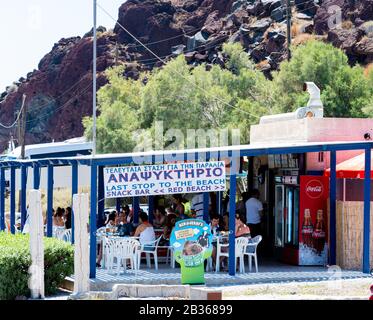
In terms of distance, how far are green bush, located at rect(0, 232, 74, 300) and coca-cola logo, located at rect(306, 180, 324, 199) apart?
531 centimetres

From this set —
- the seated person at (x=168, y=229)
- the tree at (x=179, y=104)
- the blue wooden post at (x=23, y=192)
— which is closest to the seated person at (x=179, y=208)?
the seated person at (x=168, y=229)

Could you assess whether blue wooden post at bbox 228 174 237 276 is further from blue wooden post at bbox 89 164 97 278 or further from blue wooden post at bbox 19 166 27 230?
blue wooden post at bbox 19 166 27 230

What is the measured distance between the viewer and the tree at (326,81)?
158 feet

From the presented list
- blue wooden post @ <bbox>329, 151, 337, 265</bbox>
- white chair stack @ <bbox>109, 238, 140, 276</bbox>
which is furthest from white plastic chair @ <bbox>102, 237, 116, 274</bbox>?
blue wooden post @ <bbox>329, 151, 337, 265</bbox>

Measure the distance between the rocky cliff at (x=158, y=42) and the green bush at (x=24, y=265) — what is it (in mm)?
65641

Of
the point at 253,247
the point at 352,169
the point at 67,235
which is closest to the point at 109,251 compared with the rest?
the point at 253,247

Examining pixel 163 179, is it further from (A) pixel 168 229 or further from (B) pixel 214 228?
(A) pixel 168 229

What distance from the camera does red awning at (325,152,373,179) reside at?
17.9 meters

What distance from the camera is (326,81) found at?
1959 inches

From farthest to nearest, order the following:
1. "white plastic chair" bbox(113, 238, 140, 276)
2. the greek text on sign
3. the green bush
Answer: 1. "white plastic chair" bbox(113, 238, 140, 276)
2. the greek text on sign
3. the green bush

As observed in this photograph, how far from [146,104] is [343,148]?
3182 cm

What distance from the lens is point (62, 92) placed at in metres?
120
